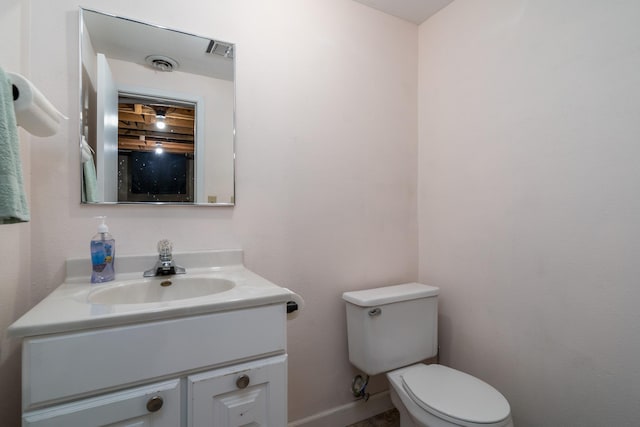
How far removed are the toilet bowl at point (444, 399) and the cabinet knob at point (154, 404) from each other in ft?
2.99

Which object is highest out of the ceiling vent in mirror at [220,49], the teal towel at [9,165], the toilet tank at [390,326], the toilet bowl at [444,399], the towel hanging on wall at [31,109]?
the ceiling vent in mirror at [220,49]

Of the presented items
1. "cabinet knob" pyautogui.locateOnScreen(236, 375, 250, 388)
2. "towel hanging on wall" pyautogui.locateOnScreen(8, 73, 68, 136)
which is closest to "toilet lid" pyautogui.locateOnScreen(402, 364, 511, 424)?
"cabinet knob" pyautogui.locateOnScreen(236, 375, 250, 388)

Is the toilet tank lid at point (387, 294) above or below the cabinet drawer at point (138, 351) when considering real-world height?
below

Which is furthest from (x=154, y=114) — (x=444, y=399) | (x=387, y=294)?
(x=444, y=399)

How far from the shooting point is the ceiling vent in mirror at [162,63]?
1.25m

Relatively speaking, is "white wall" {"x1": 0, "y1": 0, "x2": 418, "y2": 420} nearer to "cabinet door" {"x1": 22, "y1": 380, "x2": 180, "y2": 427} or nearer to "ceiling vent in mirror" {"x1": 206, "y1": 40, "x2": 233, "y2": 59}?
"ceiling vent in mirror" {"x1": 206, "y1": 40, "x2": 233, "y2": 59}

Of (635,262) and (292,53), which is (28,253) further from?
(635,262)

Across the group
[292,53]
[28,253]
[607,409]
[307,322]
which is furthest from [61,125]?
[607,409]

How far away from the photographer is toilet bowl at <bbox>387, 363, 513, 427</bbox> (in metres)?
1.08

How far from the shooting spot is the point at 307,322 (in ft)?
5.04

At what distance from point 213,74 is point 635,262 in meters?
1.70

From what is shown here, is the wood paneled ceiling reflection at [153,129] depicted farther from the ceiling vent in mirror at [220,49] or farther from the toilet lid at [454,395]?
the toilet lid at [454,395]

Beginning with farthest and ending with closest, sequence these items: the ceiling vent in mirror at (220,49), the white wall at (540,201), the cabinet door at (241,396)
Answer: the ceiling vent in mirror at (220,49), the white wall at (540,201), the cabinet door at (241,396)

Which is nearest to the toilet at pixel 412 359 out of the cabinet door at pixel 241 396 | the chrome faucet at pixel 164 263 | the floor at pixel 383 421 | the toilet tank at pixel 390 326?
the toilet tank at pixel 390 326
